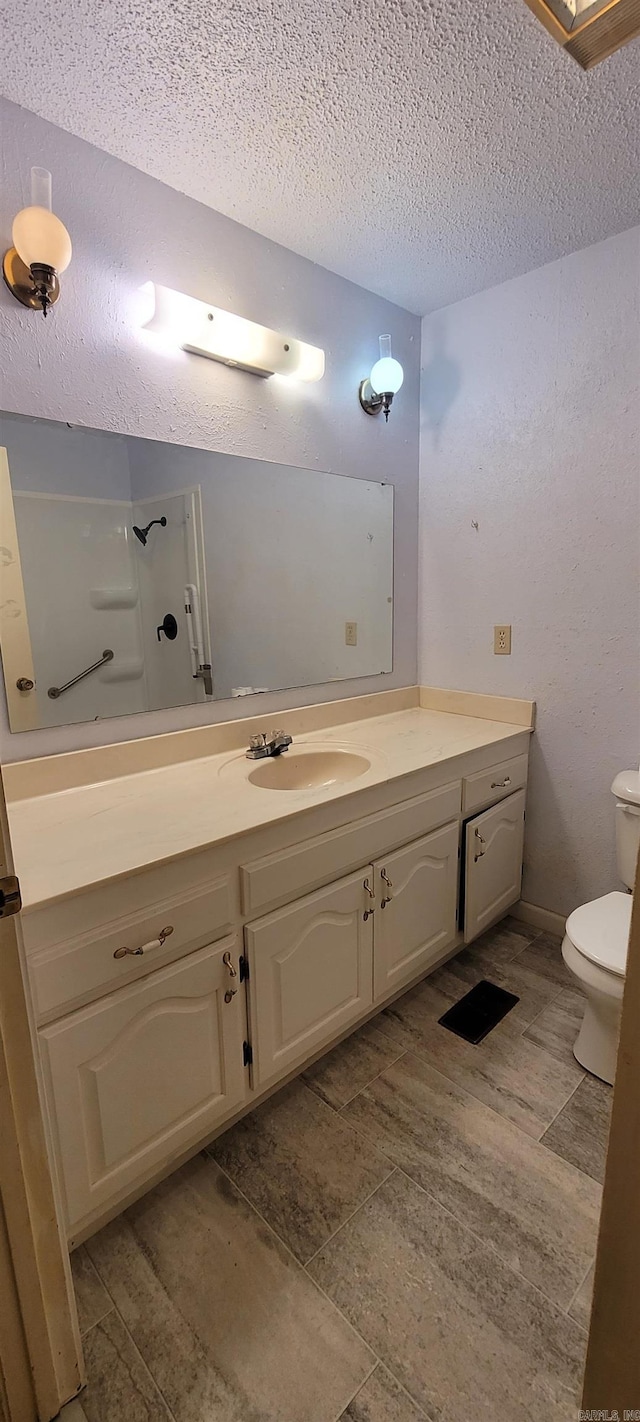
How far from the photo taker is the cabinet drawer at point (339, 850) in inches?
47.6

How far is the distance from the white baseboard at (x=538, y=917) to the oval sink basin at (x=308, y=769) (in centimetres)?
96

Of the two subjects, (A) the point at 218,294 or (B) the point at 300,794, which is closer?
(B) the point at 300,794

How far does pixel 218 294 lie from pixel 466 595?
3.95 feet

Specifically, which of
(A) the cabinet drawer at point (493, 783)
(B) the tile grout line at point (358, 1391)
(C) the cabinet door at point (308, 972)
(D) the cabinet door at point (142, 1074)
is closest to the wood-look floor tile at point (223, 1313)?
(B) the tile grout line at point (358, 1391)

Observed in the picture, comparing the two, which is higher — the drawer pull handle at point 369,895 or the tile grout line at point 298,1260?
the drawer pull handle at point 369,895

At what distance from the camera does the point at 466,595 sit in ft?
6.99

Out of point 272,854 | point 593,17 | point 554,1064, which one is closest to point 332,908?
point 272,854

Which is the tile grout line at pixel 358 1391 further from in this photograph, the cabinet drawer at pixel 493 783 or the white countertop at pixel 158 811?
the cabinet drawer at pixel 493 783

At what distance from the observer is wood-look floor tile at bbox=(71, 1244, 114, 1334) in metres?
1.00

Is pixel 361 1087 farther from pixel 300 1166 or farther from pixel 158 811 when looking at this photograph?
pixel 158 811

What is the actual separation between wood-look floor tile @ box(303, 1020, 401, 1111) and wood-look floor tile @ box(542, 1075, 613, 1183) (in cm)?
41

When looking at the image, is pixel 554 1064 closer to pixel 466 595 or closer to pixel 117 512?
pixel 466 595

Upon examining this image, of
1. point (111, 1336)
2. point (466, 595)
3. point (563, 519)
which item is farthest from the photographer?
point (466, 595)

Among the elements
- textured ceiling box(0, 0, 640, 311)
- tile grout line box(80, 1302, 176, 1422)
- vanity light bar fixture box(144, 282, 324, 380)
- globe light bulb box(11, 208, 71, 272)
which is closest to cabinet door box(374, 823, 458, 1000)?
tile grout line box(80, 1302, 176, 1422)
